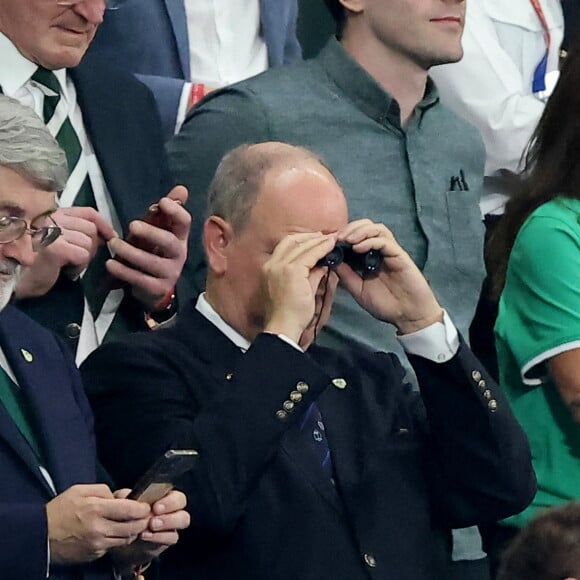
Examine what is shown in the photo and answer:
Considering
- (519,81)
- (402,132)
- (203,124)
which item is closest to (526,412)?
(402,132)

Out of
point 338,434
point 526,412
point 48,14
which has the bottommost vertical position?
point 526,412

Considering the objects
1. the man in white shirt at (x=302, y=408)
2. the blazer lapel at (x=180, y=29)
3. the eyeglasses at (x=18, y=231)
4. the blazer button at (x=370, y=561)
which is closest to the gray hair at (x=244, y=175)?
the man in white shirt at (x=302, y=408)

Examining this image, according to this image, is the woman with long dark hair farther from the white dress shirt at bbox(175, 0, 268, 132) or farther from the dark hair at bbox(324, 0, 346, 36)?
the white dress shirt at bbox(175, 0, 268, 132)

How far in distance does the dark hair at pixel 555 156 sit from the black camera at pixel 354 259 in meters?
0.68

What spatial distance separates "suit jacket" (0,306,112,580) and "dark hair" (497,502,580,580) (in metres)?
0.60

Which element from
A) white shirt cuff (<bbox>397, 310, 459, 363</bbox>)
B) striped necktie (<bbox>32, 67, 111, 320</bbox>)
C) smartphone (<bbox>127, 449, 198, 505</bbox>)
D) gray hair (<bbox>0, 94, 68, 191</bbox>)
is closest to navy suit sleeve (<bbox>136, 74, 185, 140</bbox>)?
striped necktie (<bbox>32, 67, 111, 320</bbox>)

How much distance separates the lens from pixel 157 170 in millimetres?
3012

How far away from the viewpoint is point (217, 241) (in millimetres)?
2742

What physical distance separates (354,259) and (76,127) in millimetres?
563

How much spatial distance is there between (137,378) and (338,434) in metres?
0.35

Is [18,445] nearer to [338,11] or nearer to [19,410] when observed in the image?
[19,410]

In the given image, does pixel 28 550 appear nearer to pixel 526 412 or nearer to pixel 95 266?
pixel 95 266

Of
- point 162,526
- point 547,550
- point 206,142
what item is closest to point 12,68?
point 206,142

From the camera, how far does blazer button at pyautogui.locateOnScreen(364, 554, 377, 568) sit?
258 centimetres
